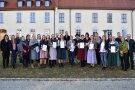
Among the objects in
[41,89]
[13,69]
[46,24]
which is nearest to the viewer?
[41,89]

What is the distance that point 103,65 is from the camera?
19844 millimetres

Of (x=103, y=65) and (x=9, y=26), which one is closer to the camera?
(x=103, y=65)

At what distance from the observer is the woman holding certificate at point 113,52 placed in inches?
777

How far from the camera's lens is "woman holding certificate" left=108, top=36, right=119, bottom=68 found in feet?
64.7

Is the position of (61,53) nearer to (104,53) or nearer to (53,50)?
(53,50)

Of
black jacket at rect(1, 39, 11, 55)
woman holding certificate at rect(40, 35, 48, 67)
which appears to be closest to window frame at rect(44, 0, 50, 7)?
woman holding certificate at rect(40, 35, 48, 67)

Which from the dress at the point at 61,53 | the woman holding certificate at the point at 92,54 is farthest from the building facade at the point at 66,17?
the woman holding certificate at the point at 92,54

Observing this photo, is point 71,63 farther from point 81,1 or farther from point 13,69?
point 81,1

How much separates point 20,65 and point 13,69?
153 centimetres

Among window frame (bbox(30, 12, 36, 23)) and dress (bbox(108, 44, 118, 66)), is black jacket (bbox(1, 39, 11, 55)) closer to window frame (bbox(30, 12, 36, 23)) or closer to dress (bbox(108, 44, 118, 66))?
dress (bbox(108, 44, 118, 66))

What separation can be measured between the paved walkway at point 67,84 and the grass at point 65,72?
114 centimetres

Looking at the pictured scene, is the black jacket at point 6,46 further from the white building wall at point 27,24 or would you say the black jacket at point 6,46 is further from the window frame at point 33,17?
the window frame at point 33,17

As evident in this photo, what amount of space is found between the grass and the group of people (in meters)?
0.44

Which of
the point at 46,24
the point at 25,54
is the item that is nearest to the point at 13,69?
the point at 25,54
